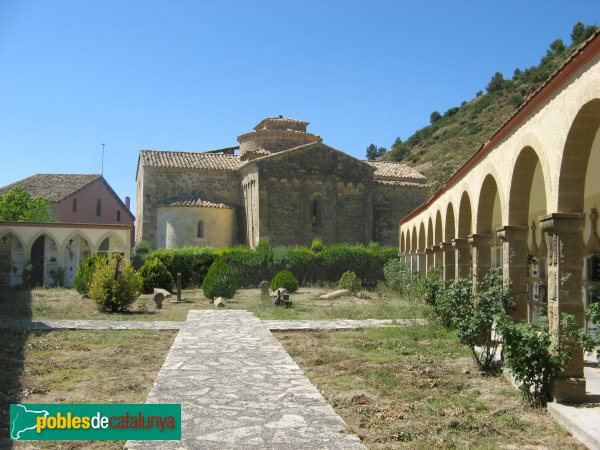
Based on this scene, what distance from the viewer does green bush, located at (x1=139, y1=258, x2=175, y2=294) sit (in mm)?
22172

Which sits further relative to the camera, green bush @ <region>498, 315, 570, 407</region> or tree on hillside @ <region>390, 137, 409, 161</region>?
tree on hillside @ <region>390, 137, 409, 161</region>

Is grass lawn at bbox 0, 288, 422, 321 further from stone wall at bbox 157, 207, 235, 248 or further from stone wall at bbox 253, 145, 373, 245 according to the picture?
stone wall at bbox 253, 145, 373, 245

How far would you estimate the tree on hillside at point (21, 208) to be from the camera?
3438cm

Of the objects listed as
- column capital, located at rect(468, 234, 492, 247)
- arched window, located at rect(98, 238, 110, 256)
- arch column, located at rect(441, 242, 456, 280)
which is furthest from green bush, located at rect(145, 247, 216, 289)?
column capital, located at rect(468, 234, 492, 247)

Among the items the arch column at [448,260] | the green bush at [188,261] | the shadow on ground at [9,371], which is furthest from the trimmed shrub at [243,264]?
the arch column at [448,260]

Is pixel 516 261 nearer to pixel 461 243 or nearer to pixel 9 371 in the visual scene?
pixel 461 243

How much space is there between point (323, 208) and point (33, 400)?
24919 mm

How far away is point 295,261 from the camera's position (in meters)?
26.5

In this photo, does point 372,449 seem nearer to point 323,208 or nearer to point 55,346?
point 55,346

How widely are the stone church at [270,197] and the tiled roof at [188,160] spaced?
0.18 feet

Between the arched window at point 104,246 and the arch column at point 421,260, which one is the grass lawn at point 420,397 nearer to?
the arch column at point 421,260

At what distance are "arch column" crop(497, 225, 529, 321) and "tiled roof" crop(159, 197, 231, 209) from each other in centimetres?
2299

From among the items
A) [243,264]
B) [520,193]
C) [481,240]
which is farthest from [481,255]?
[243,264]

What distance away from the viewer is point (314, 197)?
30.9 meters
